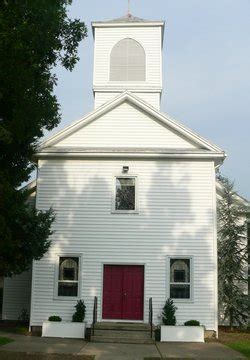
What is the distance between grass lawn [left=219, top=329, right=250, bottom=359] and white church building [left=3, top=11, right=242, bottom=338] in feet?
2.51

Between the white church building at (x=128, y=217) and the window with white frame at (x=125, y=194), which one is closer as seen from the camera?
the white church building at (x=128, y=217)

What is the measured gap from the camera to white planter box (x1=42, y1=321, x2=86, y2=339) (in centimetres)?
1688

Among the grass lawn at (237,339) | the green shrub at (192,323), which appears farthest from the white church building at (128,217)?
the grass lawn at (237,339)

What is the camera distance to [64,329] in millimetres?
16938

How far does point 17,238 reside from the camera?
1452cm

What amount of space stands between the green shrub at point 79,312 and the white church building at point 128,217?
261mm

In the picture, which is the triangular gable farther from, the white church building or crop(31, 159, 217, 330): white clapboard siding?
crop(31, 159, 217, 330): white clapboard siding

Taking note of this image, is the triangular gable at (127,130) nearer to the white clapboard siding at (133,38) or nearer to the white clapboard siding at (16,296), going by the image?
the white clapboard siding at (133,38)

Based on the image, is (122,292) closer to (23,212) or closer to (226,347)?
(226,347)

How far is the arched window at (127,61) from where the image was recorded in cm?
2280

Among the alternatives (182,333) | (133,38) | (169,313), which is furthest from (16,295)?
(133,38)

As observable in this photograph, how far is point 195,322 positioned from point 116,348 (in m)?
3.42

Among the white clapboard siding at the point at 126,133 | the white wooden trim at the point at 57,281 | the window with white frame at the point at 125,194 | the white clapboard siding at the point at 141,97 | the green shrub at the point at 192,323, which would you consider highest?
the white clapboard siding at the point at 141,97

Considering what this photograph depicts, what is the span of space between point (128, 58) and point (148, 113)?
5.40 meters
